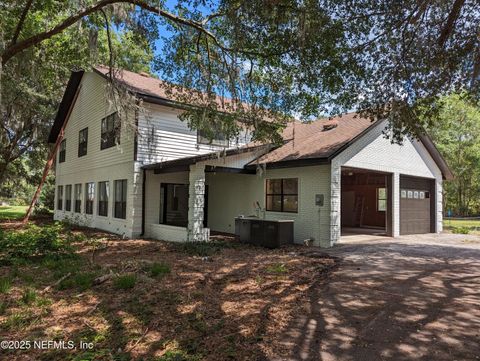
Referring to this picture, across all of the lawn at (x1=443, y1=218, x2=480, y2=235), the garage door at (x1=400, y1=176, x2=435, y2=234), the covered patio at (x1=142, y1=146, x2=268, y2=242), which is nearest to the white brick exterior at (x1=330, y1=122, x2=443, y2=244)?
the garage door at (x1=400, y1=176, x2=435, y2=234)

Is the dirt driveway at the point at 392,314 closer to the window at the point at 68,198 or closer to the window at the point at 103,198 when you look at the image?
the window at the point at 103,198

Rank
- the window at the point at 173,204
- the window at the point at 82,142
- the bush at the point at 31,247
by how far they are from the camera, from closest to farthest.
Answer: the bush at the point at 31,247
the window at the point at 173,204
the window at the point at 82,142

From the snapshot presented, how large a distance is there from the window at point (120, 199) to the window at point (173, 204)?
149 cm

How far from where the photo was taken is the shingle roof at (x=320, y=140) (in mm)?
12230

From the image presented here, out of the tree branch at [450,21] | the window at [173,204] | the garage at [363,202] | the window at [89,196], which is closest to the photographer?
the tree branch at [450,21]

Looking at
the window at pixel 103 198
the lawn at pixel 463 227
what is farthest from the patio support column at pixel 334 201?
the window at pixel 103 198

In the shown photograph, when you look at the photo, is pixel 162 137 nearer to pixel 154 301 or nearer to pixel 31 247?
pixel 31 247

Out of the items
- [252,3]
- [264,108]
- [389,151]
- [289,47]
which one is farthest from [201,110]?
[389,151]

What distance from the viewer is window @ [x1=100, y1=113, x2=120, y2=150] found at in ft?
49.9

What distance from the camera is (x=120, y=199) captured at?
1495cm

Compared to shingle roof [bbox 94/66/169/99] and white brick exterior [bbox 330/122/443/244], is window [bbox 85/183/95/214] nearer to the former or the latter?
shingle roof [bbox 94/66/169/99]

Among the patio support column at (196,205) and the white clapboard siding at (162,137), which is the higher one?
the white clapboard siding at (162,137)

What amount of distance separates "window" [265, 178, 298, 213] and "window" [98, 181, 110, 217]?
24.4 ft

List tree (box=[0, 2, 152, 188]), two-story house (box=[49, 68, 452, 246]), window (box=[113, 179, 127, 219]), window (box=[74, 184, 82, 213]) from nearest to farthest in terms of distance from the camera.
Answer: two-story house (box=[49, 68, 452, 246]) < tree (box=[0, 2, 152, 188]) < window (box=[113, 179, 127, 219]) < window (box=[74, 184, 82, 213])
